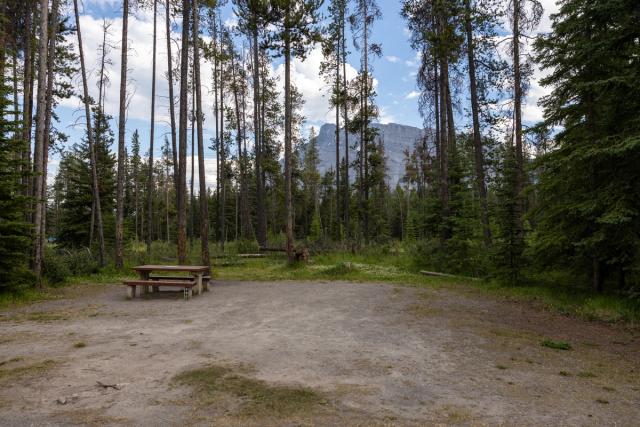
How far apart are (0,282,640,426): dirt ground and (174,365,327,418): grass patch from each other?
8cm

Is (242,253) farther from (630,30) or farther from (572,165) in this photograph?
(630,30)

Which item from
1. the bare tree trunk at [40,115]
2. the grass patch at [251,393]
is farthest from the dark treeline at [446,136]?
the grass patch at [251,393]

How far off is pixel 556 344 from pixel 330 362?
3.56 metres

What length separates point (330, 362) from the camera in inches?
185

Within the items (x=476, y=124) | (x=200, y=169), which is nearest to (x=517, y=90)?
(x=476, y=124)

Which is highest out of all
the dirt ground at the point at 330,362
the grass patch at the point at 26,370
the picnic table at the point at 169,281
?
the picnic table at the point at 169,281

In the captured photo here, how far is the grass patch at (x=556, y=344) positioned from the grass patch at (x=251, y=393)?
398 cm

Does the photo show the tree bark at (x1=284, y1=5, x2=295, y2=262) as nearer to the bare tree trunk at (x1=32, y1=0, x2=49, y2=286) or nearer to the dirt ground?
the dirt ground

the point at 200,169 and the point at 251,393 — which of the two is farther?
the point at 200,169

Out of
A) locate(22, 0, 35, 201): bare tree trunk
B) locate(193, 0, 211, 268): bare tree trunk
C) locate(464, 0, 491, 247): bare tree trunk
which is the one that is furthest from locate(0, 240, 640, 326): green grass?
locate(22, 0, 35, 201): bare tree trunk

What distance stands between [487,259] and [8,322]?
12.5 metres

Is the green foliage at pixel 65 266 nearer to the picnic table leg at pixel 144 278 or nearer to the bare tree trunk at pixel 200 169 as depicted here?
the picnic table leg at pixel 144 278

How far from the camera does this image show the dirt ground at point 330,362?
10.9 ft

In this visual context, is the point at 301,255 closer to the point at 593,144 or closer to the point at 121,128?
the point at 121,128
